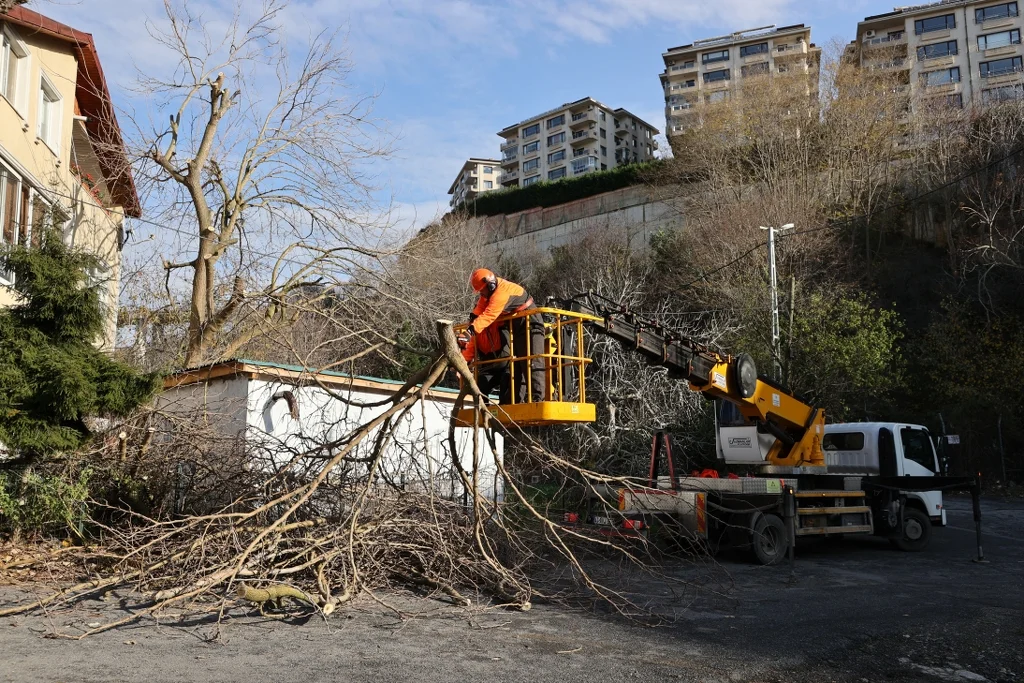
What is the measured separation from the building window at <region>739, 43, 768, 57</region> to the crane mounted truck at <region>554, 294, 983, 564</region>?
65.0m

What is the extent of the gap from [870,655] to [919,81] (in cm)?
3829

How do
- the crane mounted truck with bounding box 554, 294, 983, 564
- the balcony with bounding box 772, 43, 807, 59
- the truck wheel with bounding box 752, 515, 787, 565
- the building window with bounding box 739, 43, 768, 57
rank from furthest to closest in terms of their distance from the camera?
the building window with bounding box 739, 43, 768, 57 < the balcony with bounding box 772, 43, 807, 59 < the truck wheel with bounding box 752, 515, 787, 565 < the crane mounted truck with bounding box 554, 294, 983, 564

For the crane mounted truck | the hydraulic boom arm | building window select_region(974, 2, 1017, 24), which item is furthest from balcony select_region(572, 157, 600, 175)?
the hydraulic boom arm

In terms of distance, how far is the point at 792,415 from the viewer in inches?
498

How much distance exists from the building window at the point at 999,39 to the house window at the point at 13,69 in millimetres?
59963

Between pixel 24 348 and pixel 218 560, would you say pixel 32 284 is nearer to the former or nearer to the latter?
pixel 24 348

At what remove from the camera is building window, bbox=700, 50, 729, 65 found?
73688mm

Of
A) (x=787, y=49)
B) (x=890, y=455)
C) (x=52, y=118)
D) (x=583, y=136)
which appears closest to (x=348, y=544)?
(x=890, y=455)

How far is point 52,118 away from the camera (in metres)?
16.6

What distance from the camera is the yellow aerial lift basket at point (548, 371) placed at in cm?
799

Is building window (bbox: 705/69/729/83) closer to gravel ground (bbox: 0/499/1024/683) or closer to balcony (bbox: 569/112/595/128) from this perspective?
balcony (bbox: 569/112/595/128)

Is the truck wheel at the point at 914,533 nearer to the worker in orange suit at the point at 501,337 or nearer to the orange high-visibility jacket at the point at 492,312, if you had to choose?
the worker in orange suit at the point at 501,337

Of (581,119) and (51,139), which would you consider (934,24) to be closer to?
(581,119)

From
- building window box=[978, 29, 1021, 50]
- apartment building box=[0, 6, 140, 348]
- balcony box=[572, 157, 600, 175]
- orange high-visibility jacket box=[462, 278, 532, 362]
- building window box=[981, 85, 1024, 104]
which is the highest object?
balcony box=[572, 157, 600, 175]
